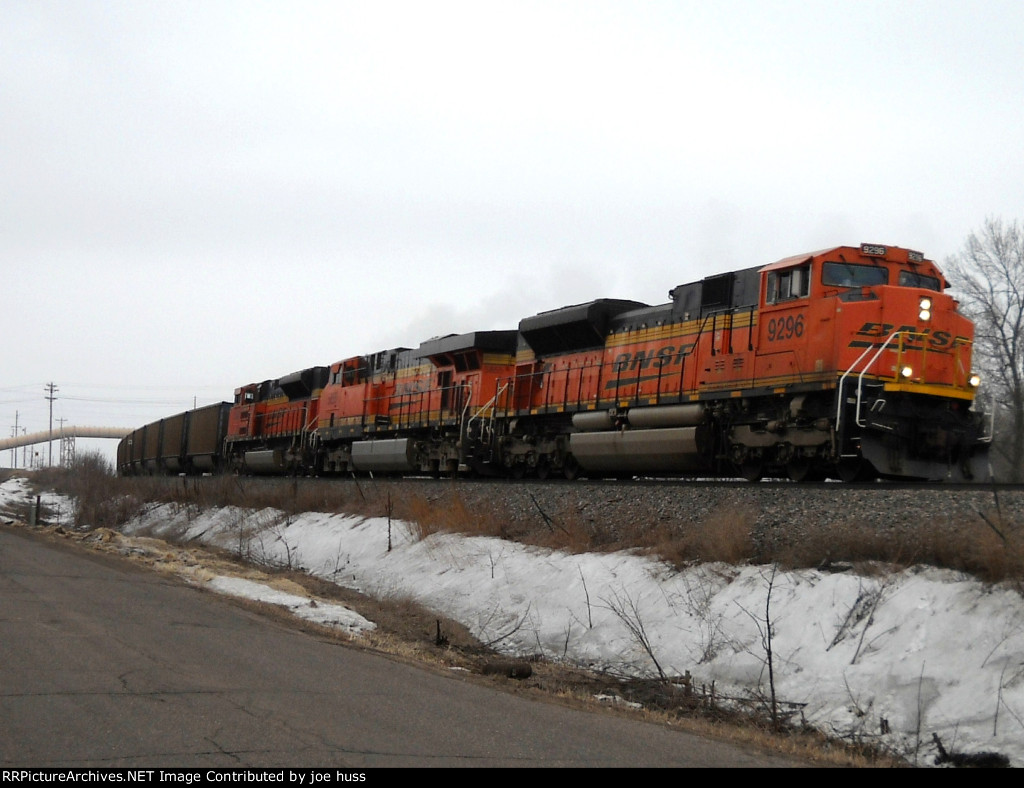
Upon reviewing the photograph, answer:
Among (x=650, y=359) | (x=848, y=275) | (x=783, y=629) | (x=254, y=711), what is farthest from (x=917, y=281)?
(x=254, y=711)

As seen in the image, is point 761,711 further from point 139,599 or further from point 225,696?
point 139,599

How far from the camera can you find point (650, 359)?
18.0 metres

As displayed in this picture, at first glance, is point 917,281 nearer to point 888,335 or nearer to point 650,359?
point 888,335

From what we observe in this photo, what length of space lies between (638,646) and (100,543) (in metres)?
15.8

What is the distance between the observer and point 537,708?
7.92 meters

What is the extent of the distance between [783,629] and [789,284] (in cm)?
659

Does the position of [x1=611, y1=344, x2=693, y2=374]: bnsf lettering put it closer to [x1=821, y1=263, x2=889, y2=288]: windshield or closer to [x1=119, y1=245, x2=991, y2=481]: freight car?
[x1=119, y1=245, x2=991, y2=481]: freight car

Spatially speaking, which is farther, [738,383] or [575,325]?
[575,325]

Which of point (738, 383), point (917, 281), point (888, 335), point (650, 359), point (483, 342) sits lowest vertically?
point (738, 383)

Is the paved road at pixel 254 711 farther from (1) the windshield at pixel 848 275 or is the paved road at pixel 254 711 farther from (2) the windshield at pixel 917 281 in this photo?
(2) the windshield at pixel 917 281

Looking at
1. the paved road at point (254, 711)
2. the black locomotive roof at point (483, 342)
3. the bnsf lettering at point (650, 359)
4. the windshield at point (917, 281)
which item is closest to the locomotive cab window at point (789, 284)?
the windshield at point (917, 281)

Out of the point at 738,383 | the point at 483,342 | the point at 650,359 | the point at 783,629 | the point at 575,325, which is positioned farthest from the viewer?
the point at 483,342

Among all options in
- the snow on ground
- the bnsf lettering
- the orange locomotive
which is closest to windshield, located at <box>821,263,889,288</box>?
the orange locomotive

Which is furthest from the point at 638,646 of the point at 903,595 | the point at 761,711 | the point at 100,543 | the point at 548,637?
the point at 100,543
